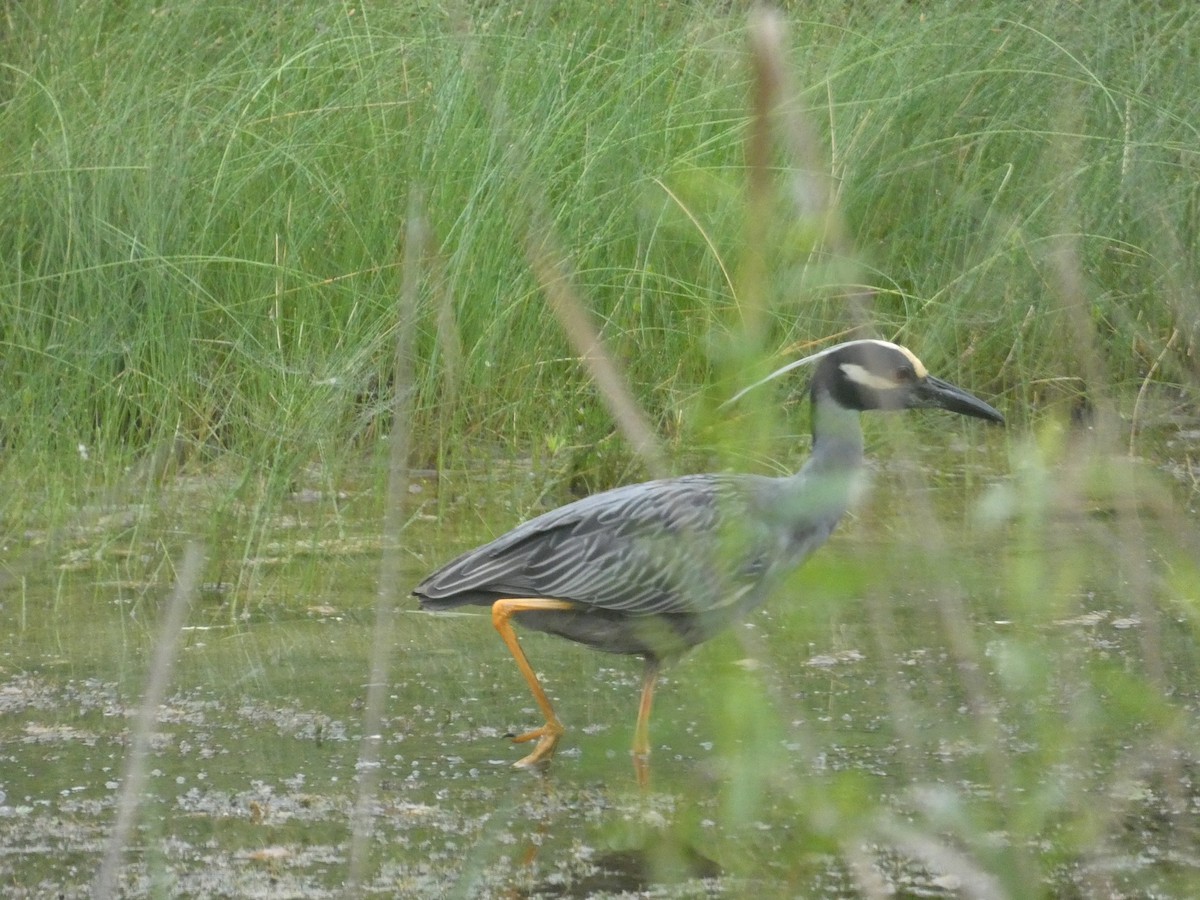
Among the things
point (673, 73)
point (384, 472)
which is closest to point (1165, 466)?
point (673, 73)

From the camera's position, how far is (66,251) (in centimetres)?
680

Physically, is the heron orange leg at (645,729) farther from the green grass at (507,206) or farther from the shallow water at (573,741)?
the green grass at (507,206)

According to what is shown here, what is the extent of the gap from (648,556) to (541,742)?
52cm

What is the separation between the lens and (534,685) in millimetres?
4562

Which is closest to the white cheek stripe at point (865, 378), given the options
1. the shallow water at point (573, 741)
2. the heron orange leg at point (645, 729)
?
the shallow water at point (573, 741)

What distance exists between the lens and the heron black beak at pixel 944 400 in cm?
474

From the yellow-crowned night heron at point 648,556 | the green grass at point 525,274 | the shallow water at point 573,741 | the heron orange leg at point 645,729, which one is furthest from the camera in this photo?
the green grass at point 525,274

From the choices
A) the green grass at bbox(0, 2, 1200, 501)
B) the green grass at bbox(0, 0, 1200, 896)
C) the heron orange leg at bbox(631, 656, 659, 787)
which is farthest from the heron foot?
the green grass at bbox(0, 2, 1200, 501)

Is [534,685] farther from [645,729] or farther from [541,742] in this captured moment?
[645,729]

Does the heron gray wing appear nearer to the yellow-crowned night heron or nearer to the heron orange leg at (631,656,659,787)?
the yellow-crowned night heron

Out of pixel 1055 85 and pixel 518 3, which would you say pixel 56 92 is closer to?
pixel 518 3

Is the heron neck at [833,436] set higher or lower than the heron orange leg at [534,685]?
higher

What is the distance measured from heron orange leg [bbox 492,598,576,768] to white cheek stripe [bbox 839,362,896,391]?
2.93 ft

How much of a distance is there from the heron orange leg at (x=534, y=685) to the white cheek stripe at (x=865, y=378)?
894 mm
